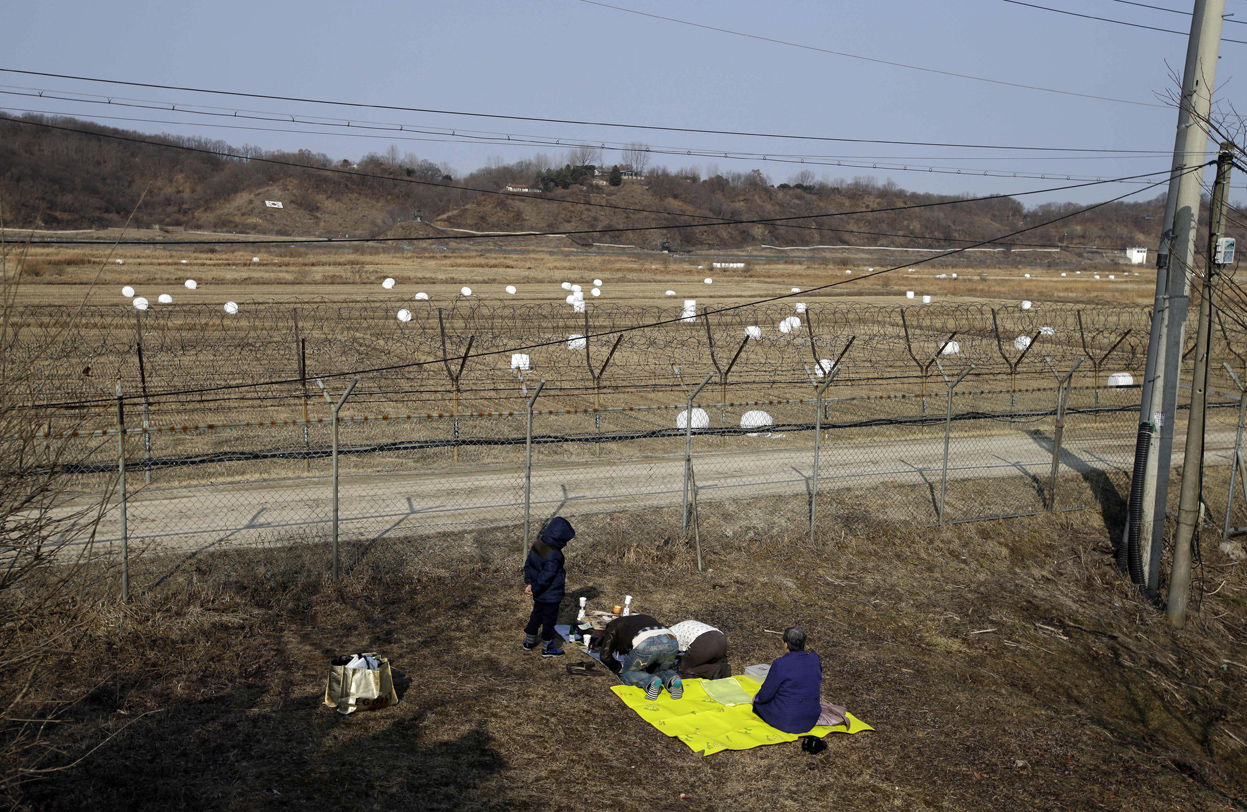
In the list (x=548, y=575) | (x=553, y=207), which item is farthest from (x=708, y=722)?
(x=553, y=207)

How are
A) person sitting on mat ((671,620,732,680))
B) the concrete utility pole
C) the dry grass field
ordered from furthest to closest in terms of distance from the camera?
the concrete utility pole, person sitting on mat ((671,620,732,680)), the dry grass field

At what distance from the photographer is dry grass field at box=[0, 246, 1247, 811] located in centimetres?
687

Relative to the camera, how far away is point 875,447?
60.4ft

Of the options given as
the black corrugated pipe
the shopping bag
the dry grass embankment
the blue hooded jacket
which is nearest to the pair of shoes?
the dry grass embankment

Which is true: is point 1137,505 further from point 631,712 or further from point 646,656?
point 631,712

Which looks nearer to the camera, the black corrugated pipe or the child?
the child

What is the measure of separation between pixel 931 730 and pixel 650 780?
2.76 metres

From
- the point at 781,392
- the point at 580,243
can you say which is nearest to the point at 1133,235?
the point at 580,243

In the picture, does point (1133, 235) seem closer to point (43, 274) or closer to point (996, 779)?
point (43, 274)

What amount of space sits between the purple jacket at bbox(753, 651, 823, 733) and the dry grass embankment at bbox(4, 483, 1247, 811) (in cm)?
33

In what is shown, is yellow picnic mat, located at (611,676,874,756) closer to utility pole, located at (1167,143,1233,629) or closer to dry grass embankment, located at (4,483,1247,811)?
dry grass embankment, located at (4,483,1247,811)

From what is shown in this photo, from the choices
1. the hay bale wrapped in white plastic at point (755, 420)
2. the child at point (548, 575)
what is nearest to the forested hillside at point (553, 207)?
the hay bale wrapped in white plastic at point (755, 420)

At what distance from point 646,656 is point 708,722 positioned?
927mm

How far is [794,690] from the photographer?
777 centimetres
